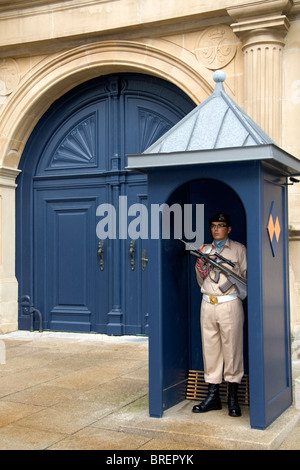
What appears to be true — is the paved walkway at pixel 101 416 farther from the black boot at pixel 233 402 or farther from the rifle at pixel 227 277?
the rifle at pixel 227 277

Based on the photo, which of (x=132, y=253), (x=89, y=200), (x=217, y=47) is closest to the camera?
(x=217, y=47)

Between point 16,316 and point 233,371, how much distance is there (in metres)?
5.53

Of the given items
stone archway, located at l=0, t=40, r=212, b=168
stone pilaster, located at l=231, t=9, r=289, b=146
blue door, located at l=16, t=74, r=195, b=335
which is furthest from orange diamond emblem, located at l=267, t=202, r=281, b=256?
blue door, located at l=16, t=74, r=195, b=335

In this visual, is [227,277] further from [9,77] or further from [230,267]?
[9,77]

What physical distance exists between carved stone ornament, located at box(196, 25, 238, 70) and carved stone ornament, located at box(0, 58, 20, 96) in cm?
293

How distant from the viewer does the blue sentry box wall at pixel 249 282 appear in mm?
4594

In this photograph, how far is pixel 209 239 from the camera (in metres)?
5.50

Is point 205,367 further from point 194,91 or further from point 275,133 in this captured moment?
point 194,91

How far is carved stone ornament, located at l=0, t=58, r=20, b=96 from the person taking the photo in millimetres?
9406

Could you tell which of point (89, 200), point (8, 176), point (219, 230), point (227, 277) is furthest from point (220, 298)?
point (8, 176)

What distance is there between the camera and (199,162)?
4.61m

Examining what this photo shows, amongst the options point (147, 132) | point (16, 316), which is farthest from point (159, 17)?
point (16, 316)

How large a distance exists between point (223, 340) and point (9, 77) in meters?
6.16
